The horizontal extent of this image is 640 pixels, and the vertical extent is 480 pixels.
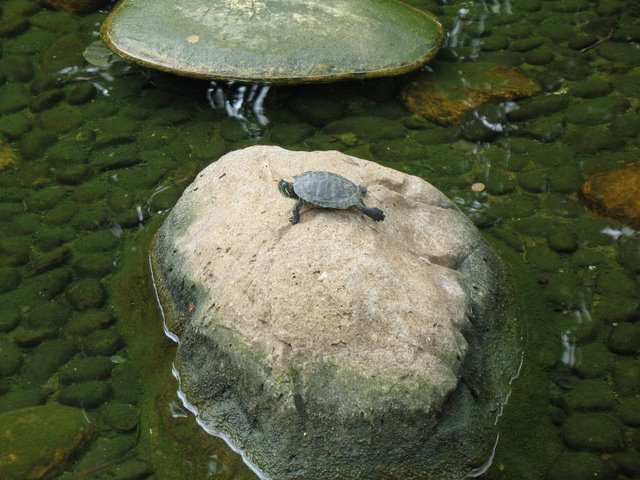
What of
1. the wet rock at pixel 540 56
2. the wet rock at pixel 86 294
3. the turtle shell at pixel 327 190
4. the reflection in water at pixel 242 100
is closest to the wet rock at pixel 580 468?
the turtle shell at pixel 327 190

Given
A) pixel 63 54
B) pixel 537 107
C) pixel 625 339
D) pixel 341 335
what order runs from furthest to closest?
pixel 63 54, pixel 537 107, pixel 625 339, pixel 341 335

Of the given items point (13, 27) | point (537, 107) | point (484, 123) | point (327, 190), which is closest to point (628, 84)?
point (537, 107)

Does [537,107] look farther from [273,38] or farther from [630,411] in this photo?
[630,411]

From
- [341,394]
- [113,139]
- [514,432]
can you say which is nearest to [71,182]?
[113,139]

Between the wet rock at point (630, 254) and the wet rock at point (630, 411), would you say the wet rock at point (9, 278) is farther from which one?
the wet rock at point (630, 254)

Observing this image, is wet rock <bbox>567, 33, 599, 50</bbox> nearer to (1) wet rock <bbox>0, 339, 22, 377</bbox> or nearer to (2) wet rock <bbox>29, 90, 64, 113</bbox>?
(2) wet rock <bbox>29, 90, 64, 113</bbox>
